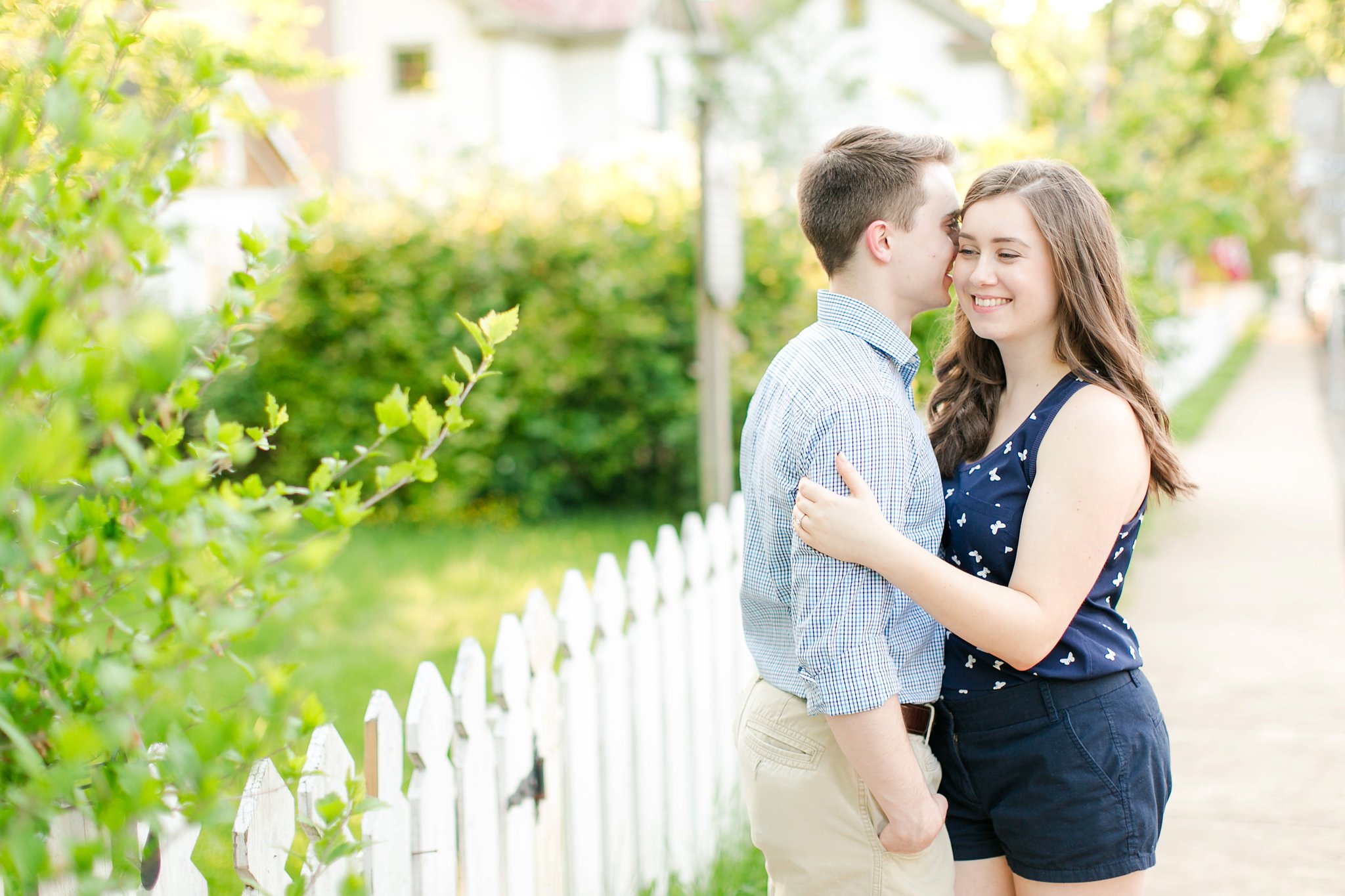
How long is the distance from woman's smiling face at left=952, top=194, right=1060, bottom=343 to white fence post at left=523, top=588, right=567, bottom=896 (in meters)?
1.20

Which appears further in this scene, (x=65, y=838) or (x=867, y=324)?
(x=867, y=324)

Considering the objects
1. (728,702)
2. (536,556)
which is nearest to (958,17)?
(536,556)

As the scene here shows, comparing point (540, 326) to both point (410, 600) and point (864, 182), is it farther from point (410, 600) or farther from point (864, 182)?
point (864, 182)

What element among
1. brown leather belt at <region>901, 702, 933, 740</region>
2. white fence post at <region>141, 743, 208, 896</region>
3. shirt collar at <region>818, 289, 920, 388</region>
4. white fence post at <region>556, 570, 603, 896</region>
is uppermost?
shirt collar at <region>818, 289, 920, 388</region>

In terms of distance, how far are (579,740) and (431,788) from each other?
26.4 inches

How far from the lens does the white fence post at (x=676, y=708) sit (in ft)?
10.7

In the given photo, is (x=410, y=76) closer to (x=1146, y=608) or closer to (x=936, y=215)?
(x=1146, y=608)

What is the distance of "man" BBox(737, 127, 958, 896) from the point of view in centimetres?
181

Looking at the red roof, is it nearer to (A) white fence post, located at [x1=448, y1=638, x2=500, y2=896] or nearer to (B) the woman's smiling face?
(A) white fence post, located at [x1=448, y1=638, x2=500, y2=896]

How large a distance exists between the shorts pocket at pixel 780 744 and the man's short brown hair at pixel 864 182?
Result: 80 cm

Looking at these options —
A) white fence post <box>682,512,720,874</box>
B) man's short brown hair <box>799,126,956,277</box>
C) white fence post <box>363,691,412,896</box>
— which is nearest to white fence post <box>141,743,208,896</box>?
white fence post <box>363,691,412,896</box>

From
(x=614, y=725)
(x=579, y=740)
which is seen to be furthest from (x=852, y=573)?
(x=614, y=725)

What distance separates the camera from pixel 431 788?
2.22 metres

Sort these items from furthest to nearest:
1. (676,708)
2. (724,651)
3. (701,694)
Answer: (724,651) → (701,694) → (676,708)
